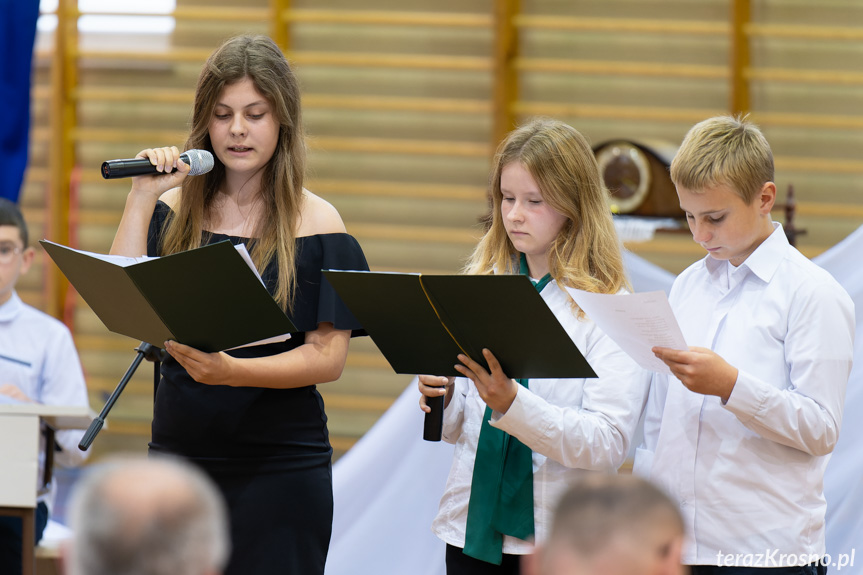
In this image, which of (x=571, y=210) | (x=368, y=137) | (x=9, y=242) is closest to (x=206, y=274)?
(x=571, y=210)

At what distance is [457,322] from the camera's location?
5.10ft

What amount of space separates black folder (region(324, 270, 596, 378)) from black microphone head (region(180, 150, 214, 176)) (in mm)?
389

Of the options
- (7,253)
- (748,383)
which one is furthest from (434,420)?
(7,253)

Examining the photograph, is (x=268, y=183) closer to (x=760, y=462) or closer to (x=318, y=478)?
(x=318, y=478)

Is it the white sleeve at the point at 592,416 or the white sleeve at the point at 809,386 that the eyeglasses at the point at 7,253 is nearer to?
the white sleeve at the point at 592,416

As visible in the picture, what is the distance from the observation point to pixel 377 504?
2.85 metres

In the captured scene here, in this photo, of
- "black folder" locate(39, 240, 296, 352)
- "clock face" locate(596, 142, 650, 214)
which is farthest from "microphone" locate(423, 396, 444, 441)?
"clock face" locate(596, 142, 650, 214)

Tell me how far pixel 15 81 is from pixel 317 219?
3369mm

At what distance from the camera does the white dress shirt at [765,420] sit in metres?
1.55

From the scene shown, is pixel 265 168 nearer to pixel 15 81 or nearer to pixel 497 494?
pixel 497 494

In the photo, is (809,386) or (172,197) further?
(172,197)

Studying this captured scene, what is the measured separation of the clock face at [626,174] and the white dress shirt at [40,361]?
6.90 ft

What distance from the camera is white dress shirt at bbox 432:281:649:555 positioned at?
5.41 ft

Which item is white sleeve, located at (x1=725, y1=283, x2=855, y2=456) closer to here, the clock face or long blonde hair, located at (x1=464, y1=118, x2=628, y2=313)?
long blonde hair, located at (x1=464, y1=118, x2=628, y2=313)
